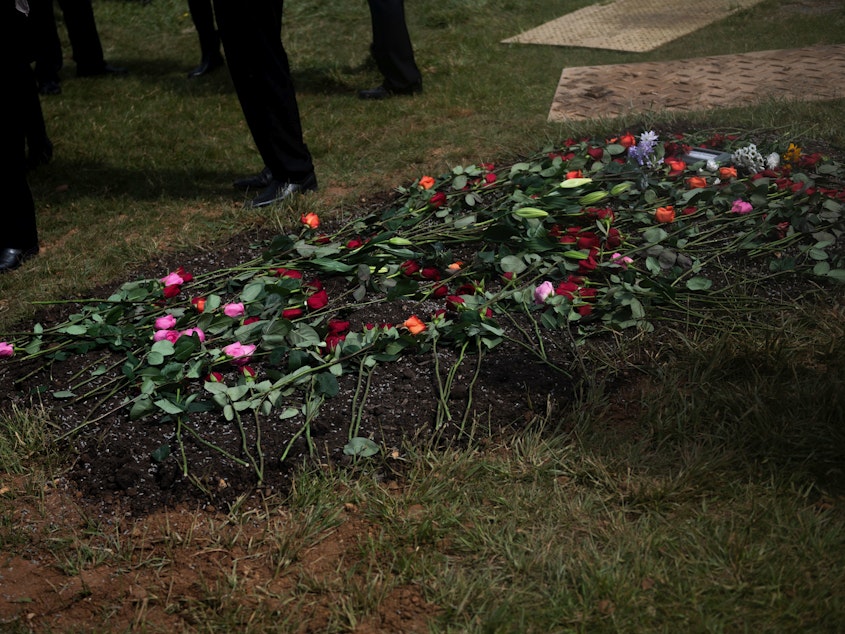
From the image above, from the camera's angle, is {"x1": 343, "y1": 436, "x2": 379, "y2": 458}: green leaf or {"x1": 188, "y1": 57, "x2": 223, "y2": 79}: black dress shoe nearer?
{"x1": 343, "y1": 436, "x2": 379, "y2": 458}: green leaf

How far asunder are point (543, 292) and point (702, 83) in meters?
2.65

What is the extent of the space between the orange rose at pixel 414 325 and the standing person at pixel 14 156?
198 cm

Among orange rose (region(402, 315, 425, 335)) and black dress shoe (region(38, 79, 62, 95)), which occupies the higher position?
black dress shoe (region(38, 79, 62, 95))

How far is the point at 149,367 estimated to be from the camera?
2.54 meters

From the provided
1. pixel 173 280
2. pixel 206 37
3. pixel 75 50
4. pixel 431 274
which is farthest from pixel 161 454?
pixel 75 50

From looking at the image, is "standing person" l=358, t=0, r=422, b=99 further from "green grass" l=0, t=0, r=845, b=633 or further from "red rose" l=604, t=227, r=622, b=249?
"red rose" l=604, t=227, r=622, b=249

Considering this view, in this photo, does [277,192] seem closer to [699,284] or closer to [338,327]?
[338,327]

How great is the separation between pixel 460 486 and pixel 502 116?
3084mm

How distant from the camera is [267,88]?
3.66m

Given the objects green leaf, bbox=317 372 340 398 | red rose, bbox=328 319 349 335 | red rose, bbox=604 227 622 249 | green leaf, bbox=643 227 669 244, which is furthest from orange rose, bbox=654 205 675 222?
green leaf, bbox=317 372 340 398

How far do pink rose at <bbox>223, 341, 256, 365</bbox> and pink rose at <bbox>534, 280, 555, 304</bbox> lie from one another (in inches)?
35.3

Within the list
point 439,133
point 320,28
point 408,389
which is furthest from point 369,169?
point 320,28

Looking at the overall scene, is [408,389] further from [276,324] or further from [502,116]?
[502,116]

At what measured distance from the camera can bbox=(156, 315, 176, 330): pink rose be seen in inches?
108
